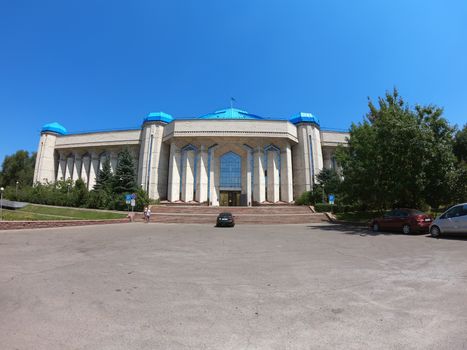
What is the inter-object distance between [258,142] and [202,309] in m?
39.6

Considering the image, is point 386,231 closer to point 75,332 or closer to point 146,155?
point 75,332

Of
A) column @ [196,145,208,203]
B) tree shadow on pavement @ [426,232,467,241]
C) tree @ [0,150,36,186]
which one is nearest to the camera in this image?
tree shadow on pavement @ [426,232,467,241]

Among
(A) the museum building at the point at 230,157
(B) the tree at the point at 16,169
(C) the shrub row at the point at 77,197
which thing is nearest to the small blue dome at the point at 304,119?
(A) the museum building at the point at 230,157

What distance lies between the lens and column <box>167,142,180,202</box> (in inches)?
1658

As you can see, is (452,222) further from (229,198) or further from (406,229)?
(229,198)

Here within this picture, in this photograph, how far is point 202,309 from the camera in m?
4.15

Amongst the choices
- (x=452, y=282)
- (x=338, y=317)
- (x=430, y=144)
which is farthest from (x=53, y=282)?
(x=430, y=144)

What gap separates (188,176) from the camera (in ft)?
139

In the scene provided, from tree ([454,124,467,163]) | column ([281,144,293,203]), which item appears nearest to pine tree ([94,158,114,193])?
column ([281,144,293,203])

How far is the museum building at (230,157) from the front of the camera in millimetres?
41562

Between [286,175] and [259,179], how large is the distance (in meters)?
4.42

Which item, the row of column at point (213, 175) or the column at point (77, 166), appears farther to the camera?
the column at point (77, 166)

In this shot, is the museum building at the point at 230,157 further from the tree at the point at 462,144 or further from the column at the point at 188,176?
the tree at the point at 462,144

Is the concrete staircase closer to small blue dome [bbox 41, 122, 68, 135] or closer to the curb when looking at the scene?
the curb
